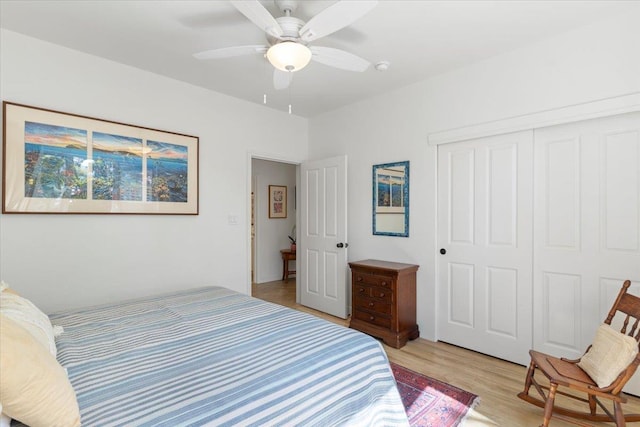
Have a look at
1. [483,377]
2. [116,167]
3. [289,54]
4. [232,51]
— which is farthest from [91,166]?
[483,377]

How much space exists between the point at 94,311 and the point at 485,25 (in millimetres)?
3352

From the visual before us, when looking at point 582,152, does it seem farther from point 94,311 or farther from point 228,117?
point 94,311

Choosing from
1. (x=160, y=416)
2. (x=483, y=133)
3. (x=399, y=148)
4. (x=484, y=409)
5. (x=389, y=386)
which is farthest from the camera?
(x=399, y=148)

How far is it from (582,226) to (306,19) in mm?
2536

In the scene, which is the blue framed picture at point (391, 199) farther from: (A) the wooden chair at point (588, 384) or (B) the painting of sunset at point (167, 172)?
(B) the painting of sunset at point (167, 172)

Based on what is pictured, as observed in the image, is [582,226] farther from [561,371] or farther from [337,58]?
[337,58]

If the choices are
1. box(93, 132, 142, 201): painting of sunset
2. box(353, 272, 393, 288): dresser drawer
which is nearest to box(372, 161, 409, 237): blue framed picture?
box(353, 272, 393, 288): dresser drawer

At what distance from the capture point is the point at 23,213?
2395 mm

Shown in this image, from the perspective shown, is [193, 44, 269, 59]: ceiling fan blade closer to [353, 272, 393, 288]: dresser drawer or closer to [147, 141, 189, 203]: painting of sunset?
[147, 141, 189, 203]: painting of sunset

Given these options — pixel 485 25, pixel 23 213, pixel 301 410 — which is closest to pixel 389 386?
pixel 301 410

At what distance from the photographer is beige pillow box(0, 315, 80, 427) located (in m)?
0.83

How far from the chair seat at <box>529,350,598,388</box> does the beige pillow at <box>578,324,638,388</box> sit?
4 cm

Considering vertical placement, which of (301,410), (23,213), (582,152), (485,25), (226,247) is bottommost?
(301,410)

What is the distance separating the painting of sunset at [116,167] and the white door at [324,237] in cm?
208
